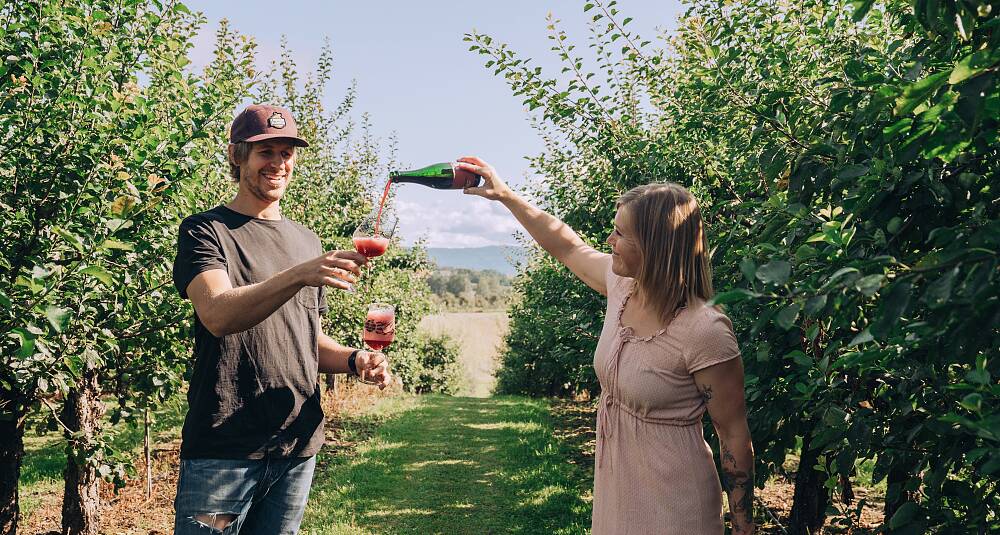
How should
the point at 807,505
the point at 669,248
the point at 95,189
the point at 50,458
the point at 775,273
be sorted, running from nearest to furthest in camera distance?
1. the point at 775,273
2. the point at 669,248
3. the point at 95,189
4. the point at 807,505
5. the point at 50,458

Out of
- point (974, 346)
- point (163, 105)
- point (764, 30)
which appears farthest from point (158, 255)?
point (974, 346)

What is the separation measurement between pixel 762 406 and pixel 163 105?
451cm

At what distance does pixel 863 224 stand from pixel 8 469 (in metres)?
5.69

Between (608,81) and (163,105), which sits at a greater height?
(608,81)

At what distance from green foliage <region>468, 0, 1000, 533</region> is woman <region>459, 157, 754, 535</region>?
247mm

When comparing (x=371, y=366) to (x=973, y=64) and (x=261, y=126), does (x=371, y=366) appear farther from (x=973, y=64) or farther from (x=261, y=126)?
(x=973, y=64)

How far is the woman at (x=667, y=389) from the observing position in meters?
1.99

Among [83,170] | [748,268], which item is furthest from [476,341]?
[748,268]

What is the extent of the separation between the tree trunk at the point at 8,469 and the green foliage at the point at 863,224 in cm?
443

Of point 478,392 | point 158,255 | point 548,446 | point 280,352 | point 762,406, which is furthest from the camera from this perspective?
point 478,392

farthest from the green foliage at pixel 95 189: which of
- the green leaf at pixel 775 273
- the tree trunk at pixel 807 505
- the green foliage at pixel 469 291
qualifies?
the green foliage at pixel 469 291

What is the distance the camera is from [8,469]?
4.78m

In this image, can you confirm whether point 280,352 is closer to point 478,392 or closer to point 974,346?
point 974,346

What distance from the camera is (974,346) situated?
1.39m
